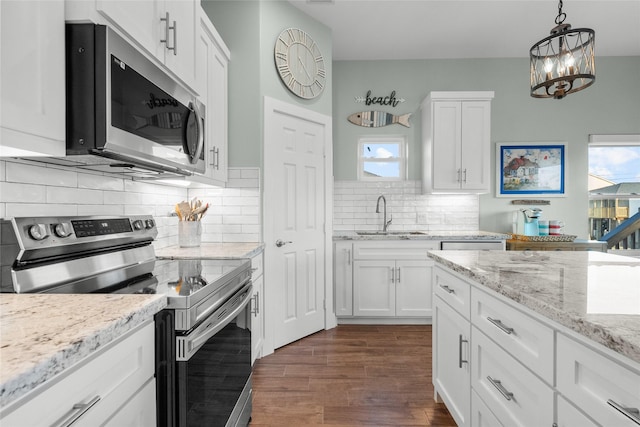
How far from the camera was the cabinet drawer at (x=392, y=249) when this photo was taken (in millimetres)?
3457

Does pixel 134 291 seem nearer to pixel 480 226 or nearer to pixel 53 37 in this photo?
pixel 53 37

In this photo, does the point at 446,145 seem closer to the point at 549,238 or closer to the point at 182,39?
the point at 549,238

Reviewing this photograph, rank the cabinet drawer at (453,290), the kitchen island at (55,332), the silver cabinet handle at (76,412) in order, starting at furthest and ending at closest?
the cabinet drawer at (453,290)
the silver cabinet handle at (76,412)
the kitchen island at (55,332)

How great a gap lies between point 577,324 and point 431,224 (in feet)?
11.1

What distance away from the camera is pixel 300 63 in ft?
10.0

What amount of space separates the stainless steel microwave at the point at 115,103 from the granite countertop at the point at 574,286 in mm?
1383

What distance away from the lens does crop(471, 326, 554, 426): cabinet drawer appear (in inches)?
39.9

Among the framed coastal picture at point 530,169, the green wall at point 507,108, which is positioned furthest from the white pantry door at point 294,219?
the framed coastal picture at point 530,169

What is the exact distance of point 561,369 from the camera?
0.93 metres

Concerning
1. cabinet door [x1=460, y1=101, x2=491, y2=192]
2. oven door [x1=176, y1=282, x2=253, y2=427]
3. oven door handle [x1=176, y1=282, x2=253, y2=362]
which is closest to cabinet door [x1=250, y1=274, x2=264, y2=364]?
oven door [x1=176, y1=282, x2=253, y2=427]

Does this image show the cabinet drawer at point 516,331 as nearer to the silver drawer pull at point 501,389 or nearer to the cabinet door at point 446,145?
the silver drawer pull at point 501,389

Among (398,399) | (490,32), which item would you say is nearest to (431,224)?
(490,32)

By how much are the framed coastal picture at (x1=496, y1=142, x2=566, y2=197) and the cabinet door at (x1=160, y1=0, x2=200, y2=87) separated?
3.57 meters

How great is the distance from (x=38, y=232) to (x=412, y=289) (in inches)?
120
